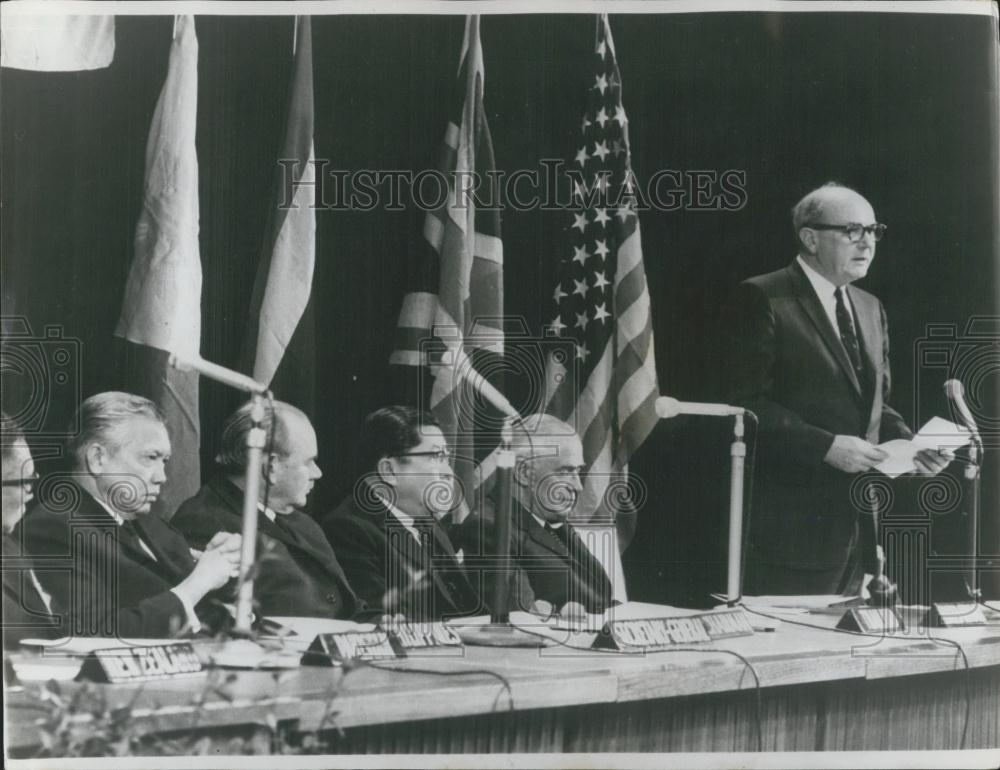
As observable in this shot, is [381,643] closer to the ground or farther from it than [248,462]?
closer to the ground

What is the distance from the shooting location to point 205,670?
5.46m

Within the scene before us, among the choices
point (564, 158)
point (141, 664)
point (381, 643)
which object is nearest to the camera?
point (141, 664)

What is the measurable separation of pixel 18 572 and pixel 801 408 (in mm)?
4018

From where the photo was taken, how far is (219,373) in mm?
5652

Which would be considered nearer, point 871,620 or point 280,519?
point 280,519

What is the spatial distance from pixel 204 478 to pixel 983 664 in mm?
4076

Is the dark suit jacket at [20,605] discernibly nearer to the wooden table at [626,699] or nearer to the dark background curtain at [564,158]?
the wooden table at [626,699]

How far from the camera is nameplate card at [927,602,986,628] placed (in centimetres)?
584

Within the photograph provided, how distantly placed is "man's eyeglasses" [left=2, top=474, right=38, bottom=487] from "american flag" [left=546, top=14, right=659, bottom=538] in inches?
103

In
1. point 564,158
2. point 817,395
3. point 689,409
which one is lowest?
point 689,409

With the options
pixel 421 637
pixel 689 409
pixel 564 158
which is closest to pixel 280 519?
pixel 421 637

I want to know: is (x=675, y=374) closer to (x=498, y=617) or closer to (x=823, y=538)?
(x=823, y=538)

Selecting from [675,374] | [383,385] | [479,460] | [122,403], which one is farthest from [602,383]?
[122,403]

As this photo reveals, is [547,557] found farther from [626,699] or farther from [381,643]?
[381,643]
